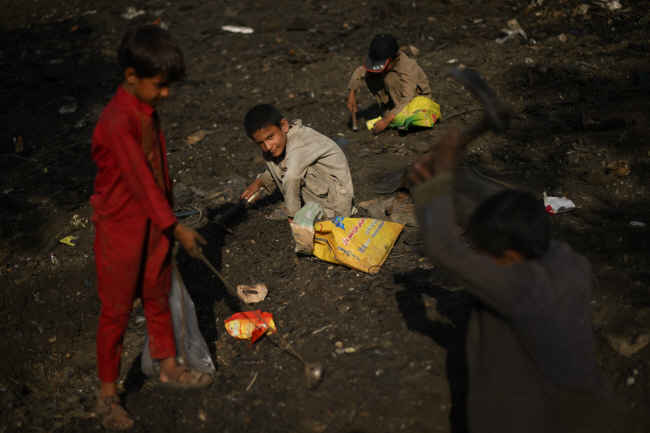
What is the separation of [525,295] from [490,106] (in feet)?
2.28

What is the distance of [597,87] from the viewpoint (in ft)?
19.2

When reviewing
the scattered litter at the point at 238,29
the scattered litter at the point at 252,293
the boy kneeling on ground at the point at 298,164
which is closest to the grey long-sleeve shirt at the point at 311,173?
the boy kneeling on ground at the point at 298,164

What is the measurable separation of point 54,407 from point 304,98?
5.08 meters

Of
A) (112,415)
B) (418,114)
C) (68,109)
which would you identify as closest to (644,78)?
(418,114)

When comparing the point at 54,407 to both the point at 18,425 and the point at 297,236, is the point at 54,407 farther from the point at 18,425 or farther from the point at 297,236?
the point at 297,236

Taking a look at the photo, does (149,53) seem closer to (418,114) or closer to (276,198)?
(276,198)

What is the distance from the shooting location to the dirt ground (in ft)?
8.74

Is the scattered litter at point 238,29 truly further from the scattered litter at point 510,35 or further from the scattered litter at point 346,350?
the scattered litter at point 346,350

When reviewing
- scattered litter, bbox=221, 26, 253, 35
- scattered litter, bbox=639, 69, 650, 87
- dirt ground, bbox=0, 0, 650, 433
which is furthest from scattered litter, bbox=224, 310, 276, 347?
scattered litter, bbox=221, 26, 253, 35

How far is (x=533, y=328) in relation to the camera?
1696mm

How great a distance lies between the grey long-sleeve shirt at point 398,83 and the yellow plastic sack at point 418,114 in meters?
0.09

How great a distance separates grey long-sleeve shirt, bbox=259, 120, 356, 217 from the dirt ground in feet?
1.79

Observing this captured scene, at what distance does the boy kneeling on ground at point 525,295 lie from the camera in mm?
1688

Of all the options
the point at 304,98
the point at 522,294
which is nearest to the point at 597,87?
the point at 304,98
